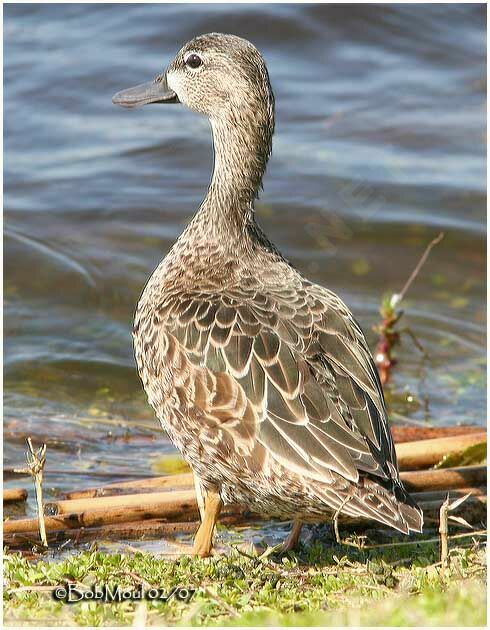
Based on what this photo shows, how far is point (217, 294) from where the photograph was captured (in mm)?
5289

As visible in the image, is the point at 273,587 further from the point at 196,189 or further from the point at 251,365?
the point at 196,189

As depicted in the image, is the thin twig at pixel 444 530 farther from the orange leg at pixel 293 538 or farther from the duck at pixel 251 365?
the orange leg at pixel 293 538

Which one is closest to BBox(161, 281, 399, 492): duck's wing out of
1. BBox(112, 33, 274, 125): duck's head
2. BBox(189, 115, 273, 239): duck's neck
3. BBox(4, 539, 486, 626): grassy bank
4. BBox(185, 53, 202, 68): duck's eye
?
BBox(4, 539, 486, 626): grassy bank

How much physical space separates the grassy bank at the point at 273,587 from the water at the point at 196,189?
71.8 inches

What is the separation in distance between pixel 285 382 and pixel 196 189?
653 centimetres

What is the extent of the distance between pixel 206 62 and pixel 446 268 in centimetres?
485

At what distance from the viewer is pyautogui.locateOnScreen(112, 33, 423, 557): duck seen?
15.3ft

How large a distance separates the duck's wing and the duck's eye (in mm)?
1469

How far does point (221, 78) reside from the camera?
5.85 m

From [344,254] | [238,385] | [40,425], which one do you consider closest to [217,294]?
[238,385]

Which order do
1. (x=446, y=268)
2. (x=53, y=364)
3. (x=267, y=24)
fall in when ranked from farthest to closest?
1. (x=267, y=24)
2. (x=446, y=268)
3. (x=53, y=364)

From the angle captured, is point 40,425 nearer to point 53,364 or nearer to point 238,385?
point 53,364

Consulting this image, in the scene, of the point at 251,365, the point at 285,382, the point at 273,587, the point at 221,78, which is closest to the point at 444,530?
the point at 273,587

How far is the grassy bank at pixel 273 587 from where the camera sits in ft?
12.8
